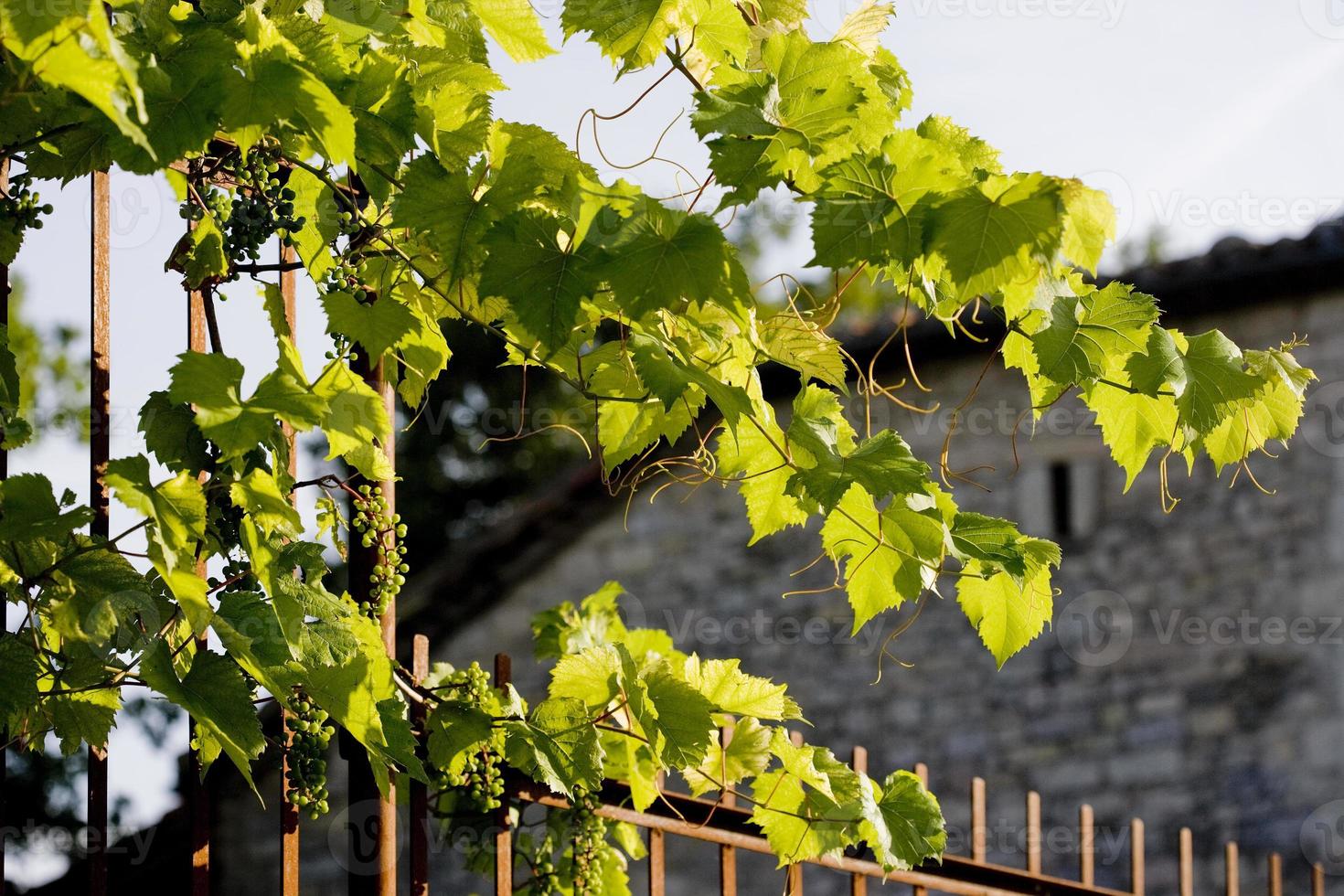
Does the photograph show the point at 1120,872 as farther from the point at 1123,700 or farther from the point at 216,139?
the point at 216,139

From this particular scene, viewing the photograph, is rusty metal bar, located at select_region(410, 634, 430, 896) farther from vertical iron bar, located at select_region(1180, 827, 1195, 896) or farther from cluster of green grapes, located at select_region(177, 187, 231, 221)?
vertical iron bar, located at select_region(1180, 827, 1195, 896)

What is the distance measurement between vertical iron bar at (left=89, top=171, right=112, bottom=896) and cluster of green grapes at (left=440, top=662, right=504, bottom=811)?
465 mm

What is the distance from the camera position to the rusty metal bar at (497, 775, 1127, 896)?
2131mm

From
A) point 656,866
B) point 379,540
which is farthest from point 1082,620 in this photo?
point 379,540

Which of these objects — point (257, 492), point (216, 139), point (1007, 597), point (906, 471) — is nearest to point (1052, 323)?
point (906, 471)

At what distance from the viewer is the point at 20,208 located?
5.34 feet

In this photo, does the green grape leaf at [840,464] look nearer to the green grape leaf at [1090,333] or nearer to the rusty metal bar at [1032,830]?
the green grape leaf at [1090,333]

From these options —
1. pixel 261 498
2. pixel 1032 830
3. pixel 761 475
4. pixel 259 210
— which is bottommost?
pixel 1032 830

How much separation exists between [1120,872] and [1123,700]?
0.84 meters

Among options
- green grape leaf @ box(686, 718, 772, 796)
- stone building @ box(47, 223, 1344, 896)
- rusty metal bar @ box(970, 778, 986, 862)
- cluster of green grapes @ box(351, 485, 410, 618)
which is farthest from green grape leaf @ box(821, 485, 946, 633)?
stone building @ box(47, 223, 1344, 896)

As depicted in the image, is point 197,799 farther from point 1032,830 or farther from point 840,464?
point 1032,830

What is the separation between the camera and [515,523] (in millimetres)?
7578

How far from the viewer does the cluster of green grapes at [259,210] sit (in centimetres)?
166

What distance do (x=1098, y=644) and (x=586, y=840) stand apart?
546 centimetres
